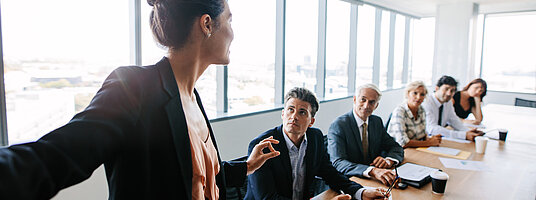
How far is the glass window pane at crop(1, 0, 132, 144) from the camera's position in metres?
2.49

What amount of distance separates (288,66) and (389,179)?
3325 mm

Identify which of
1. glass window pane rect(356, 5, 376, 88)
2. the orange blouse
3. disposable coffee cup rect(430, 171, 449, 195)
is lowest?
disposable coffee cup rect(430, 171, 449, 195)

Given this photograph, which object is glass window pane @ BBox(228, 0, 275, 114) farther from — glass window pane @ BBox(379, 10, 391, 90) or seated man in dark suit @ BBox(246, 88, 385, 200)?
glass window pane @ BBox(379, 10, 391, 90)

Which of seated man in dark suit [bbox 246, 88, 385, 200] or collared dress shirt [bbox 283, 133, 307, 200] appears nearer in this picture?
seated man in dark suit [bbox 246, 88, 385, 200]

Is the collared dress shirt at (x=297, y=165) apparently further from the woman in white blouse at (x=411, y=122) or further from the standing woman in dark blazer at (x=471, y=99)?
the standing woman in dark blazer at (x=471, y=99)

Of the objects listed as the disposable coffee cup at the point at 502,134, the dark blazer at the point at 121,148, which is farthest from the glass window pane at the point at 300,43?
the dark blazer at the point at 121,148

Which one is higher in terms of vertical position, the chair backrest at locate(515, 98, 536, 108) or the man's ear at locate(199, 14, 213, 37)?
the man's ear at locate(199, 14, 213, 37)

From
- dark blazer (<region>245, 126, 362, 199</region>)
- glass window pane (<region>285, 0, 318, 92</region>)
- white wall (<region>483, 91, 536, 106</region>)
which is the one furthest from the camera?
white wall (<region>483, 91, 536, 106</region>)

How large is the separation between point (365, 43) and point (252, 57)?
3.27m

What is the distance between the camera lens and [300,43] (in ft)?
17.1

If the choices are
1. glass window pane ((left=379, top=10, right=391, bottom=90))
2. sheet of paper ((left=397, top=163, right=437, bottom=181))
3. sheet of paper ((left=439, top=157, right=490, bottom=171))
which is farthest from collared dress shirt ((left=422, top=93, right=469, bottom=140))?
glass window pane ((left=379, top=10, right=391, bottom=90))

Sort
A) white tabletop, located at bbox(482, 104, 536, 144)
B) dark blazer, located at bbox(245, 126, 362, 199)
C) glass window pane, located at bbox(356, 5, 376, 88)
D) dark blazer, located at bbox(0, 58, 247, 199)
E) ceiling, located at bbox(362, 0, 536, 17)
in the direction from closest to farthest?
dark blazer, located at bbox(0, 58, 247, 199)
dark blazer, located at bbox(245, 126, 362, 199)
white tabletop, located at bbox(482, 104, 536, 144)
glass window pane, located at bbox(356, 5, 376, 88)
ceiling, located at bbox(362, 0, 536, 17)

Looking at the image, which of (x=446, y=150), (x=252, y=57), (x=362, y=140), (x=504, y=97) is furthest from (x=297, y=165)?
(x=504, y=97)

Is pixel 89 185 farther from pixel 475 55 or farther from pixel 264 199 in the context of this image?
→ pixel 475 55
